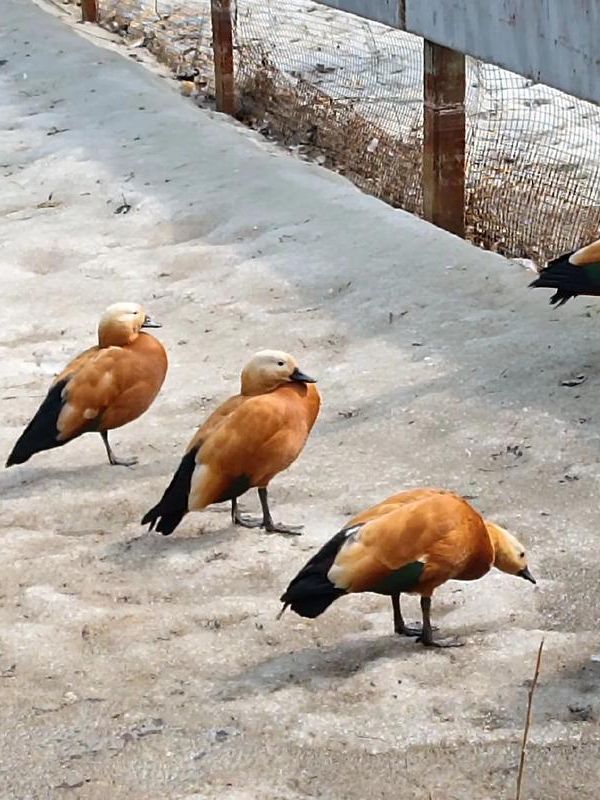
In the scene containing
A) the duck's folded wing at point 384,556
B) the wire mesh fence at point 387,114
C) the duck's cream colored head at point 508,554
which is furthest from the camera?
the wire mesh fence at point 387,114

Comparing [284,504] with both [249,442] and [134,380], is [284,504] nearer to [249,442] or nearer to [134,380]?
[249,442]

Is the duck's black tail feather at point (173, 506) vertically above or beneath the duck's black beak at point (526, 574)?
beneath

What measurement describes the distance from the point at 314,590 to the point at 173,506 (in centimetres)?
95

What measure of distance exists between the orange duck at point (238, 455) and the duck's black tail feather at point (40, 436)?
664mm

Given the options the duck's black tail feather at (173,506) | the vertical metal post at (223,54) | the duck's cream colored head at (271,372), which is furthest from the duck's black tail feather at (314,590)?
the vertical metal post at (223,54)

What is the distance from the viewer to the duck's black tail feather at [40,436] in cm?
496

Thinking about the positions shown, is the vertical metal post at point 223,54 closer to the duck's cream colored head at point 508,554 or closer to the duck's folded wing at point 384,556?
the duck's cream colored head at point 508,554

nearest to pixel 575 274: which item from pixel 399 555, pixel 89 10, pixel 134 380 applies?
pixel 134 380

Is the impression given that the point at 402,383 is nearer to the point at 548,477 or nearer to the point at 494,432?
the point at 494,432

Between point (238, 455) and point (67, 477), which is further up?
point (238, 455)

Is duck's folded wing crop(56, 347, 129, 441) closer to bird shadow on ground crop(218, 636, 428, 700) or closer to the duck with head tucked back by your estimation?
the duck with head tucked back

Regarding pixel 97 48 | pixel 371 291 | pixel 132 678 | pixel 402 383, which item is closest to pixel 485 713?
pixel 132 678

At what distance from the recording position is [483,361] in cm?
563

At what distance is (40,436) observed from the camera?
16.3ft
